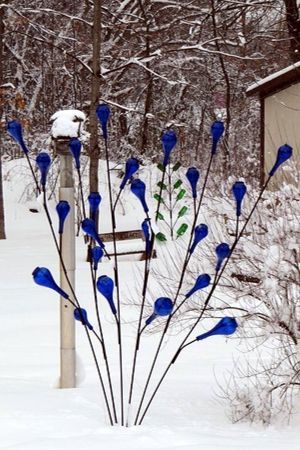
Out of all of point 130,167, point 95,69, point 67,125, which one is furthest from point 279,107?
point 130,167

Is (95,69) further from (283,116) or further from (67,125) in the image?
(67,125)

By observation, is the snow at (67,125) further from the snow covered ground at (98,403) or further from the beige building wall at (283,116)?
the beige building wall at (283,116)

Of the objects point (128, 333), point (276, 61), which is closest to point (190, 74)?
point (276, 61)

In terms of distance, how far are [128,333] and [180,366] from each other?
2.04m

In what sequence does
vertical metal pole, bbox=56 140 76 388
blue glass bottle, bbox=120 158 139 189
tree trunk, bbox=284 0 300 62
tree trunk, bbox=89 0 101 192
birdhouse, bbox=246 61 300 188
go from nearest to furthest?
blue glass bottle, bbox=120 158 139 189 → vertical metal pole, bbox=56 140 76 388 → tree trunk, bbox=89 0 101 192 → birdhouse, bbox=246 61 300 188 → tree trunk, bbox=284 0 300 62

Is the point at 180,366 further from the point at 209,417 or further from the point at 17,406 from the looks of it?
the point at 17,406

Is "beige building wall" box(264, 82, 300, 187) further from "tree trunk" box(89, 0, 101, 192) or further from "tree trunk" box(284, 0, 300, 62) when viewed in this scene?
"tree trunk" box(89, 0, 101, 192)

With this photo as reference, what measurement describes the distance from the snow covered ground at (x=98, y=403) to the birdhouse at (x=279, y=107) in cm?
745

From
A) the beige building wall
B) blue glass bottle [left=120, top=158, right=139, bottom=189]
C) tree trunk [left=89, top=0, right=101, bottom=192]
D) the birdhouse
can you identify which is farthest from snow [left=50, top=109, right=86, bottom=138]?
the beige building wall

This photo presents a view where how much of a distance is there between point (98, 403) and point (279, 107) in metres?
13.1

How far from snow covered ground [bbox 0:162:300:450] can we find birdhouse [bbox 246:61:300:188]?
24.5ft

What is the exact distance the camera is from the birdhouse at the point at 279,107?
651 inches

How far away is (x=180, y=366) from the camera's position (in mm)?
7184

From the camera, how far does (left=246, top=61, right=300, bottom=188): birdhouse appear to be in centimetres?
1653
